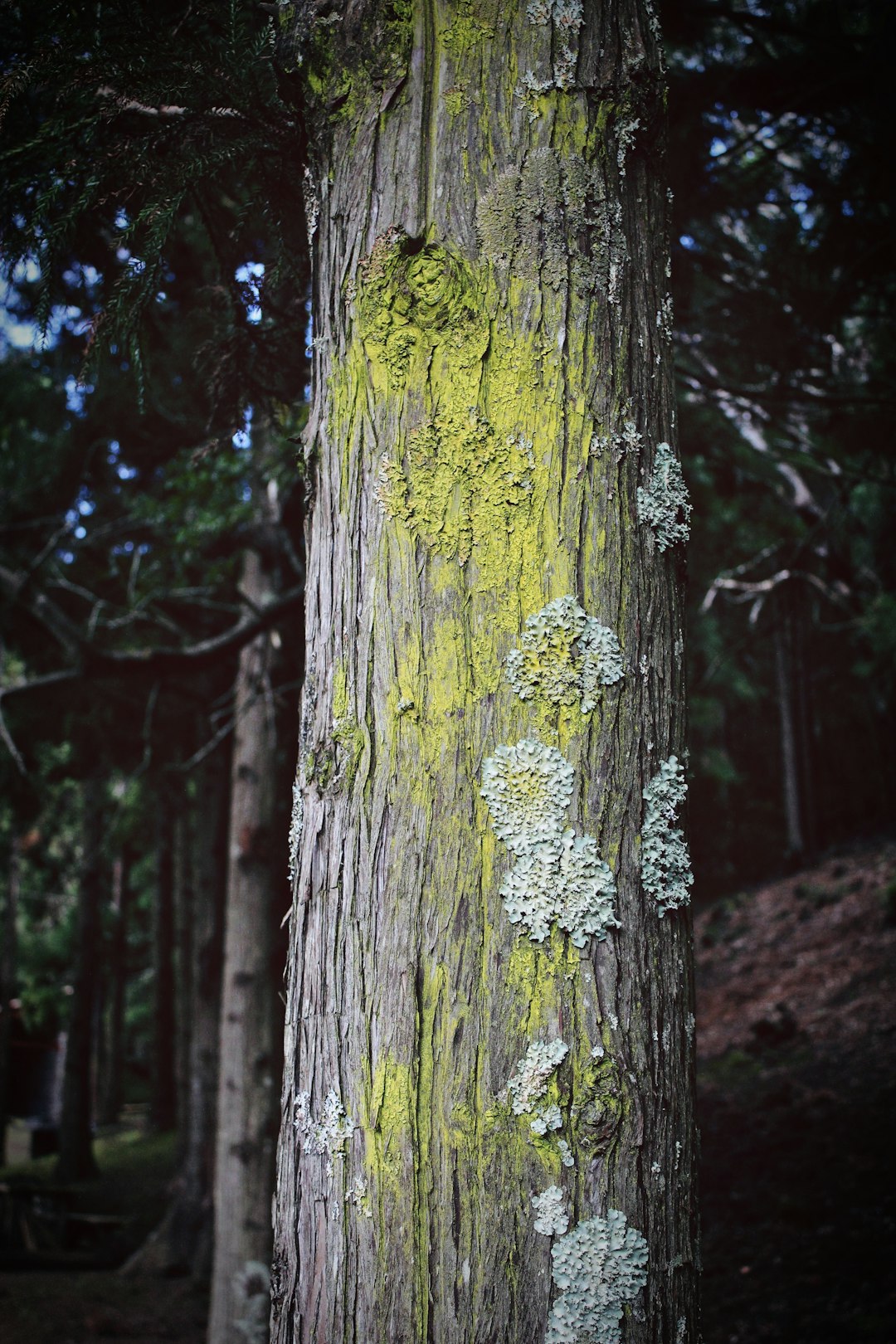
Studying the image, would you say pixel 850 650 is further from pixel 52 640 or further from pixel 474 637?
pixel 474 637

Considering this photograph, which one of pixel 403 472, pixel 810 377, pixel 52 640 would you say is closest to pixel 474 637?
pixel 403 472

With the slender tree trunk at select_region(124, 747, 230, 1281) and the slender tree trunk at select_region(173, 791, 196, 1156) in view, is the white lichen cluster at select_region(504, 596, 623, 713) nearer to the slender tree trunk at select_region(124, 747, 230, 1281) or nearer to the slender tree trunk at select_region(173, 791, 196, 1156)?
the slender tree trunk at select_region(124, 747, 230, 1281)

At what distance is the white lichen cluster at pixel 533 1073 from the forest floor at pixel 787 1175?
2954 mm

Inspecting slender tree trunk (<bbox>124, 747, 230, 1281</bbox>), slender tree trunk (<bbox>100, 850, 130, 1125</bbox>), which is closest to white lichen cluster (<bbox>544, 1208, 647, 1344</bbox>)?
slender tree trunk (<bbox>124, 747, 230, 1281</bbox>)

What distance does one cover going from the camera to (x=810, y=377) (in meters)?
5.07

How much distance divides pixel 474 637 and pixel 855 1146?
25.7 ft

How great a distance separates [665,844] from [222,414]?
2.18m

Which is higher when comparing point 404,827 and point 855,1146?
point 404,827

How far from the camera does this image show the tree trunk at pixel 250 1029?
16.1ft

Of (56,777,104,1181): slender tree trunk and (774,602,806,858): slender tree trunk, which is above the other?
(774,602,806,858): slender tree trunk

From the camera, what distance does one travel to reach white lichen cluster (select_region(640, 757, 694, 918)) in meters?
1.28

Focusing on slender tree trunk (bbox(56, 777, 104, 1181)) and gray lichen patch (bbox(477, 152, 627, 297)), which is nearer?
gray lichen patch (bbox(477, 152, 627, 297))

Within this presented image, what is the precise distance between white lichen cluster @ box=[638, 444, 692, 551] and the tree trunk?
4211 millimetres

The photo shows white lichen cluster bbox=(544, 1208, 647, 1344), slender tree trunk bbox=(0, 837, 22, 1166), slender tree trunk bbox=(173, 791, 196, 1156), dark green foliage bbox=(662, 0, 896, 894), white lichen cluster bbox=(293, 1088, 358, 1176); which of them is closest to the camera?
white lichen cluster bbox=(544, 1208, 647, 1344)
